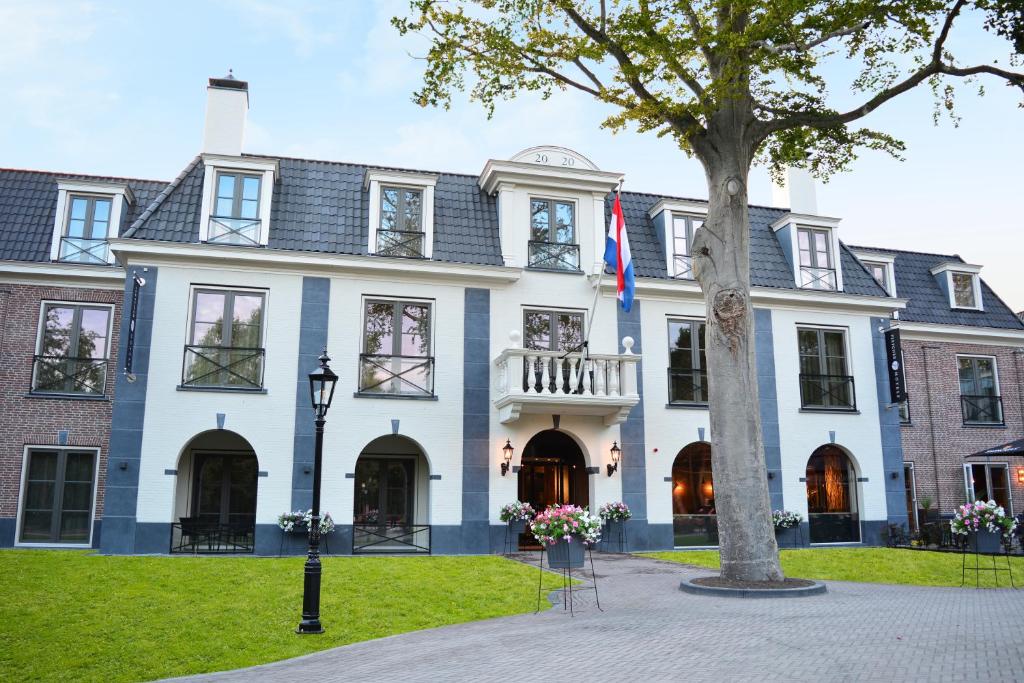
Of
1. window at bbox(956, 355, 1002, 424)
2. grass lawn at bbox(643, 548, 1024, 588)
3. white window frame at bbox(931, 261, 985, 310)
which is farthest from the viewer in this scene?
white window frame at bbox(931, 261, 985, 310)

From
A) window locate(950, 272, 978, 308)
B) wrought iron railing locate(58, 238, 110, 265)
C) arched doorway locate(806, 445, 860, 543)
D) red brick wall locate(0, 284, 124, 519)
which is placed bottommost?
arched doorway locate(806, 445, 860, 543)

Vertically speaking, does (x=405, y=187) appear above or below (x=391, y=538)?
above

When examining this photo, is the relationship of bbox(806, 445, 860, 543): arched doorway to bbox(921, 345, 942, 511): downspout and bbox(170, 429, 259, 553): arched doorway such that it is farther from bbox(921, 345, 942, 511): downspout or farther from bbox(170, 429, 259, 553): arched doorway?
bbox(170, 429, 259, 553): arched doorway

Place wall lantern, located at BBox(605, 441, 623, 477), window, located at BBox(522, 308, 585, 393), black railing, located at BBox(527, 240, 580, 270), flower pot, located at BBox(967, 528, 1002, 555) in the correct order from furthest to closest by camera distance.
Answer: black railing, located at BBox(527, 240, 580, 270) < window, located at BBox(522, 308, 585, 393) < wall lantern, located at BBox(605, 441, 623, 477) < flower pot, located at BBox(967, 528, 1002, 555)

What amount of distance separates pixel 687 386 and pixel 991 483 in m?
11.8

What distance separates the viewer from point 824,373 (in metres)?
21.3

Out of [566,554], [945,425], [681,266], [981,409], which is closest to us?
[566,554]

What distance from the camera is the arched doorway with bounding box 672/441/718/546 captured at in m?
19.7

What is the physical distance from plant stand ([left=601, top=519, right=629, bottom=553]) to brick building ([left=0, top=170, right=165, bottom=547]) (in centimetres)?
1138

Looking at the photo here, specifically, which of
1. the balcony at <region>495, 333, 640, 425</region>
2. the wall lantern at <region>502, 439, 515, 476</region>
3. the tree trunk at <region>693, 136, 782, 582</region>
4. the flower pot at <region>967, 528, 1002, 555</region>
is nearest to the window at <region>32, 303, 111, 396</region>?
the balcony at <region>495, 333, 640, 425</region>

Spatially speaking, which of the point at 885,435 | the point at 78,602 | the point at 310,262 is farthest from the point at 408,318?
the point at 885,435

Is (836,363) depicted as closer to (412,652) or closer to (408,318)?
(408,318)

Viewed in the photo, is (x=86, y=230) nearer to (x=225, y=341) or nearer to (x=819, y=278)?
(x=225, y=341)

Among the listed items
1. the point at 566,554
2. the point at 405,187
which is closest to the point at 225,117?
the point at 405,187
